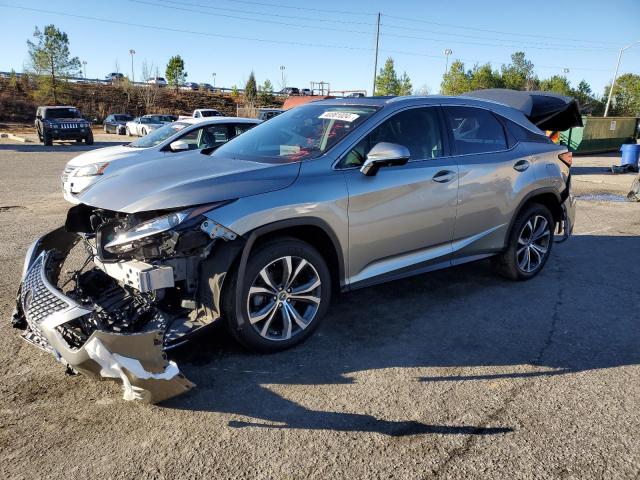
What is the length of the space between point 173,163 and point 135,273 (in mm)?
1217

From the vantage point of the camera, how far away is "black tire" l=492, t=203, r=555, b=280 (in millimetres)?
5148

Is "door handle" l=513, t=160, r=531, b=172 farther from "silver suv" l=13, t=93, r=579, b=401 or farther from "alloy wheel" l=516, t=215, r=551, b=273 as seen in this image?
"alloy wheel" l=516, t=215, r=551, b=273

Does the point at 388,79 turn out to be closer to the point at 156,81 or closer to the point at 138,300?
the point at 156,81

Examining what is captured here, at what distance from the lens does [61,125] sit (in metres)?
23.9

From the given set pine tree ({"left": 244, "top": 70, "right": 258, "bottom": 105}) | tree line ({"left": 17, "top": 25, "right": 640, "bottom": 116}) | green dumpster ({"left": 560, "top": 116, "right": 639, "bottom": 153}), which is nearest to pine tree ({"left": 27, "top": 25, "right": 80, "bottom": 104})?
tree line ({"left": 17, "top": 25, "right": 640, "bottom": 116})

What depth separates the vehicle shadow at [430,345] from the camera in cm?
302

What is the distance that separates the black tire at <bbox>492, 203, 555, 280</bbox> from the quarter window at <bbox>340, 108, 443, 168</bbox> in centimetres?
137

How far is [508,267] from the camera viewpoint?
5.23m

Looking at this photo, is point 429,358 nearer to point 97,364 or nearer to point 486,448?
point 486,448

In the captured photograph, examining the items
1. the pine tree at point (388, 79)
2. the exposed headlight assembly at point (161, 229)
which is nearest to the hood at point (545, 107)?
the exposed headlight assembly at point (161, 229)

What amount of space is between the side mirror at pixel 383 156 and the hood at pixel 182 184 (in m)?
0.54

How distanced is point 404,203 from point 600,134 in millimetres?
24418

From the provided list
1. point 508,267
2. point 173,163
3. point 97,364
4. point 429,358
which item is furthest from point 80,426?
point 508,267

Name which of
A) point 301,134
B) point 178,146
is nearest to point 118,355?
point 301,134
